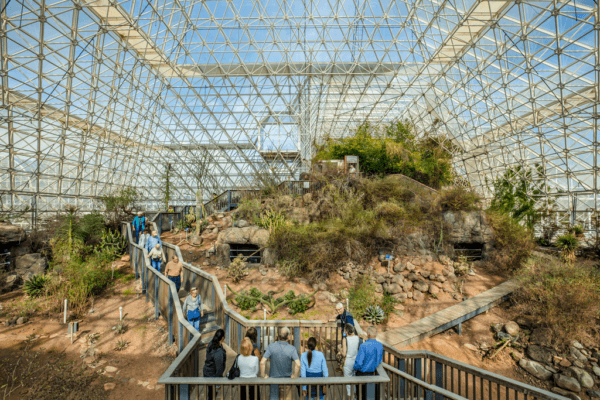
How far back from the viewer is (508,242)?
38.3 feet

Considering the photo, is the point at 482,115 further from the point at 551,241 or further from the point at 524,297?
the point at 524,297

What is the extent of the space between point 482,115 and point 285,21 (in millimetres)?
15330

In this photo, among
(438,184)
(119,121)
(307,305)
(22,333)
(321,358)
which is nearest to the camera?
(321,358)

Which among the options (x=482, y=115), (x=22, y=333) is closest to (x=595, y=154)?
(x=482, y=115)

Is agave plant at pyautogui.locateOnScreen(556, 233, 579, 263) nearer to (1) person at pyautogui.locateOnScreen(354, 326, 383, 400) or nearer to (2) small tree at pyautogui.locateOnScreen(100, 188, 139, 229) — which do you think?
(1) person at pyautogui.locateOnScreen(354, 326, 383, 400)

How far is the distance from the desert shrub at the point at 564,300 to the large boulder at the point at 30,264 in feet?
55.8

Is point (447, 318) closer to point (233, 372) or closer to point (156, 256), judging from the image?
point (233, 372)

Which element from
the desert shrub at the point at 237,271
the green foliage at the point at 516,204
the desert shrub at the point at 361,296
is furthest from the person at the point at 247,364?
the green foliage at the point at 516,204

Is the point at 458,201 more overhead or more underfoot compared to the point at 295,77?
more underfoot

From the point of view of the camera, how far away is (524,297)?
28.1 feet

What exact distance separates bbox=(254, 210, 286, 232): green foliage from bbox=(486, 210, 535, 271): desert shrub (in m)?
9.17

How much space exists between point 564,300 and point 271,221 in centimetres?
963

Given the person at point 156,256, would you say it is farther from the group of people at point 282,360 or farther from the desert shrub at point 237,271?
the group of people at point 282,360

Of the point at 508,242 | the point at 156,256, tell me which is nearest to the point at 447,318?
the point at 508,242
